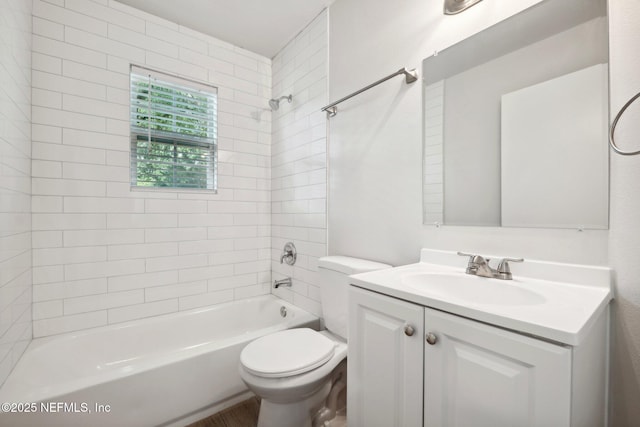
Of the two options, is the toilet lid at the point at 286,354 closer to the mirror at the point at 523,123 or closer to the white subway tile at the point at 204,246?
the mirror at the point at 523,123

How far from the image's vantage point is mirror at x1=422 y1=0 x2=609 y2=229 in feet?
2.99

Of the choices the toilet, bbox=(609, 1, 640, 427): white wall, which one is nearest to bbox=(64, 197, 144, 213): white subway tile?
the toilet

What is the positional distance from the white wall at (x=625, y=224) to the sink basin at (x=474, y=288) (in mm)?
244

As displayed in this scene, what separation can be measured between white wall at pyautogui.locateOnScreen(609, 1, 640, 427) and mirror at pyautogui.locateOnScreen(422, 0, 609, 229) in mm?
33

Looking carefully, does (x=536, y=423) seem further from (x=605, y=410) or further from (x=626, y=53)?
(x=626, y=53)

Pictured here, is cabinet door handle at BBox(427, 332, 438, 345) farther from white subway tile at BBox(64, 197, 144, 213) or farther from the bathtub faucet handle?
white subway tile at BBox(64, 197, 144, 213)

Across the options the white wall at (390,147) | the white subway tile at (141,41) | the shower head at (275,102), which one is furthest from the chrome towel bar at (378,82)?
the white subway tile at (141,41)

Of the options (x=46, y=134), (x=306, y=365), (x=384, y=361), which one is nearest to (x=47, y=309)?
(x=46, y=134)

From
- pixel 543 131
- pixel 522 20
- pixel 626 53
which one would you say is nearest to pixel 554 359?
pixel 543 131

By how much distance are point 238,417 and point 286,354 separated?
662 mm

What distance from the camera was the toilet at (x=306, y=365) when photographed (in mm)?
1263

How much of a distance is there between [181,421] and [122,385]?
436mm

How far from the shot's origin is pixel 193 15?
2.05 meters

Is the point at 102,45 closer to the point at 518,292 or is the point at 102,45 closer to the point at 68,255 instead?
the point at 68,255
